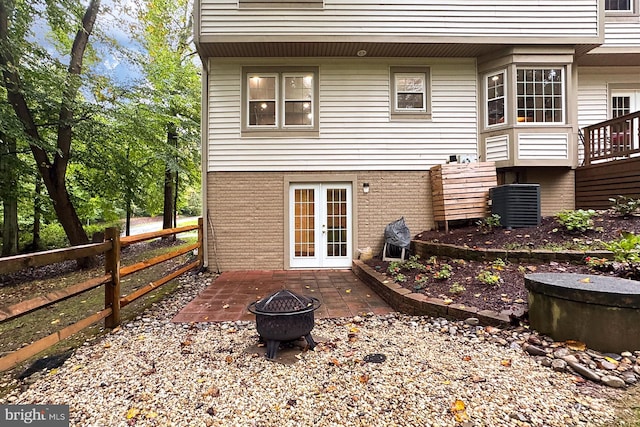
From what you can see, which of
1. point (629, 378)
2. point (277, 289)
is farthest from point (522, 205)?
point (277, 289)

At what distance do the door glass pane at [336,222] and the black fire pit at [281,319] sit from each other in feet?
13.4

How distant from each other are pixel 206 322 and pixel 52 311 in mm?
3032

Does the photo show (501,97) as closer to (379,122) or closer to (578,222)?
(379,122)

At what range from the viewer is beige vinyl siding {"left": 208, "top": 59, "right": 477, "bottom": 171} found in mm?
6809

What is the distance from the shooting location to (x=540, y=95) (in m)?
6.82

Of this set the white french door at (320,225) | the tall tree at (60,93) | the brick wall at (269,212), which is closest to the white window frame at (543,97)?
the brick wall at (269,212)

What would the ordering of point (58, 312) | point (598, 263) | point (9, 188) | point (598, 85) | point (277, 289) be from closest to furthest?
point (598, 263), point (58, 312), point (277, 289), point (598, 85), point (9, 188)

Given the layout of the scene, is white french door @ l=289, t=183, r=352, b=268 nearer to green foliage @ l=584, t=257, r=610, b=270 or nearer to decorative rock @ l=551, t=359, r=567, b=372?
green foliage @ l=584, t=257, r=610, b=270

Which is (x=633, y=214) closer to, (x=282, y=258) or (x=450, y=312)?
(x=450, y=312)

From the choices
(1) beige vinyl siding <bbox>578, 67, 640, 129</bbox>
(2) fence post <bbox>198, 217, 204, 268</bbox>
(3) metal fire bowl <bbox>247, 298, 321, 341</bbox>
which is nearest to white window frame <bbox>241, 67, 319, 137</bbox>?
(2) fence post <bbox>198, 217, 204, 268</bbox>

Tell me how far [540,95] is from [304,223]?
21.0 ft

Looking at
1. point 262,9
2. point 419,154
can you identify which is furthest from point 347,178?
point 262,9

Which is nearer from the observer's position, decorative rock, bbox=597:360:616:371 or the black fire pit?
decorative rock, bbox=597:360:616:371

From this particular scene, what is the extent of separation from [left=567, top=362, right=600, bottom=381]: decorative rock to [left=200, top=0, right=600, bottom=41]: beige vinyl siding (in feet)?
21.8
